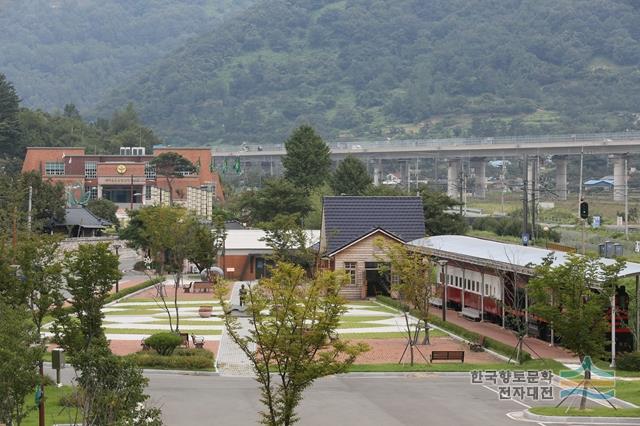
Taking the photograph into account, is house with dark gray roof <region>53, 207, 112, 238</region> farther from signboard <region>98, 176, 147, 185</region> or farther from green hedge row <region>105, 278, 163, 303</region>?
green hedge row <region>105, 278, 163, 303</region>

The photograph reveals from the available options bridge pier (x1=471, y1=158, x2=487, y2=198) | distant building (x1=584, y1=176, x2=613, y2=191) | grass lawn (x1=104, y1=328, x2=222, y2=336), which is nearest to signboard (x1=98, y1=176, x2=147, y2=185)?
bridge pier (x1=471, y1=158, x2=487, y2=198)

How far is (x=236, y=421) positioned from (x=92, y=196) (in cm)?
9439

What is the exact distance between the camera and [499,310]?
47.2m

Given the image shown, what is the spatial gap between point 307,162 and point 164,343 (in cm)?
6457

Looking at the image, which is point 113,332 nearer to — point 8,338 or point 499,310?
point 499,310

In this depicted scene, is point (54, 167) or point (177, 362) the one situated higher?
point (54, 167)

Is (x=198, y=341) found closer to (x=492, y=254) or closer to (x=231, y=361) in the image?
(x=231, y=361)

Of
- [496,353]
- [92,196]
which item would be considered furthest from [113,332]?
[92,196]

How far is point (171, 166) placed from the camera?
120 meters

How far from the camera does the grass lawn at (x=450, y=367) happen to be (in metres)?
35.9

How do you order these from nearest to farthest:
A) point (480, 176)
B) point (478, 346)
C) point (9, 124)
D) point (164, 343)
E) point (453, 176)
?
point (164, 343) < point (478, 346) < point (9, 124) < point (453, 176) < point (480, 176)

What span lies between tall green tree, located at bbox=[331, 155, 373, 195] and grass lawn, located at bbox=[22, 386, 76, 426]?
204 ft

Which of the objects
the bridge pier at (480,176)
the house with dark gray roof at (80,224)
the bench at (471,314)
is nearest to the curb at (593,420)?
the bench at (471,314)

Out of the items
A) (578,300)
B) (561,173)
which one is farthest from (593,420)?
(561,173)
